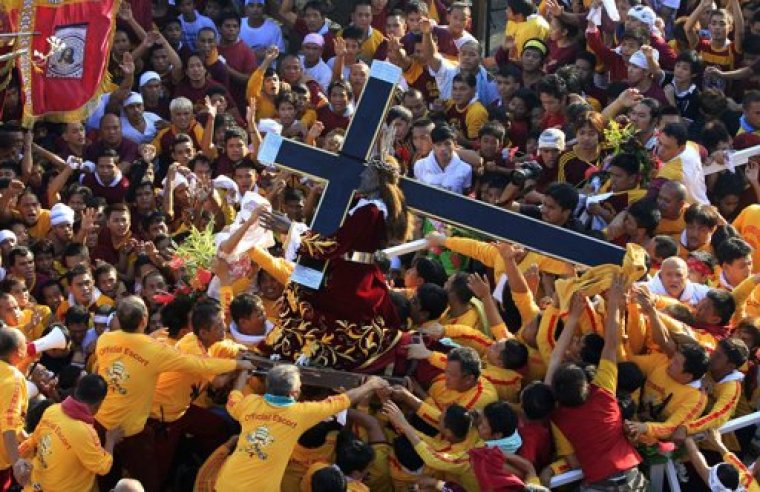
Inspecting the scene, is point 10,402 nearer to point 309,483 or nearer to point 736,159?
point 309,483

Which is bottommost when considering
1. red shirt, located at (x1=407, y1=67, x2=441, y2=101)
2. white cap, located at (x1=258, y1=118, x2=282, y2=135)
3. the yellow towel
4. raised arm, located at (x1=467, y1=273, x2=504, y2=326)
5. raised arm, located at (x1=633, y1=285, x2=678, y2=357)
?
white cap, located at (x1=258, y1=118, x2=282, y2=135)

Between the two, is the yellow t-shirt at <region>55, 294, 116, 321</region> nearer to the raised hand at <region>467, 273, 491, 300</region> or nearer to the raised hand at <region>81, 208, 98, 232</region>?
the raised hand at <region>81, 208, 98, 232</region>

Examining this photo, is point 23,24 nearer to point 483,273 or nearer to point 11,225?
point 11,225

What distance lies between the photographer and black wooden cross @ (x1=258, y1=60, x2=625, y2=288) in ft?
37.5

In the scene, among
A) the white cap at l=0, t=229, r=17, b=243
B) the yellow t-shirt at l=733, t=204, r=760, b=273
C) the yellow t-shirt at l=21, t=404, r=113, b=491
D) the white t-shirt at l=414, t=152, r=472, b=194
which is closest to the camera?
the yellow t-shirt at l=21, t=404, r=113, b=491

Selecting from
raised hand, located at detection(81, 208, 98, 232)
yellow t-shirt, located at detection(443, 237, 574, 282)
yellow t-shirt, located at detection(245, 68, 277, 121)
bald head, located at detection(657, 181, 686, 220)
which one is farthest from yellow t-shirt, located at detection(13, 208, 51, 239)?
bald head, located at detection(657, 181, 686, 220)

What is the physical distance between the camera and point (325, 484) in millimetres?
10844

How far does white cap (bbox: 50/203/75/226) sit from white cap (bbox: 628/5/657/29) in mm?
5181

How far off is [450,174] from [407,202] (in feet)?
11.5

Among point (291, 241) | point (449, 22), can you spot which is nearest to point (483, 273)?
point (291, 241)

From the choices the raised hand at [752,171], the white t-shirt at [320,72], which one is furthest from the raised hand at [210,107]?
the raised hand at [752,171]

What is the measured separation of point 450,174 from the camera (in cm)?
1502

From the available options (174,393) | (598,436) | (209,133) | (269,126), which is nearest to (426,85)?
(269,126)

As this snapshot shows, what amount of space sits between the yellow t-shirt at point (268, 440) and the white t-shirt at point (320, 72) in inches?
276
